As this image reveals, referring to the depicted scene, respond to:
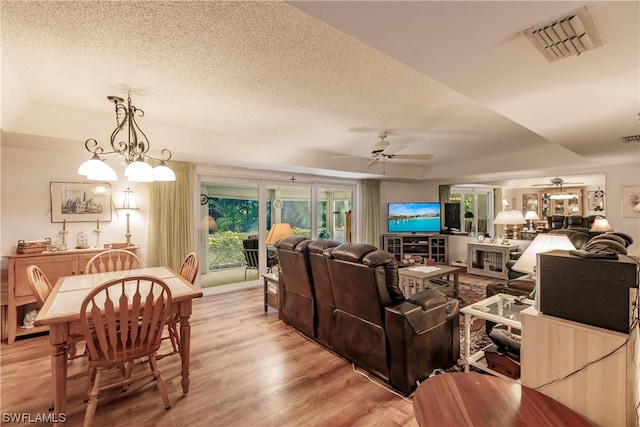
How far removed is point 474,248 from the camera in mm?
6043

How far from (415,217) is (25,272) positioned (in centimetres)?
668

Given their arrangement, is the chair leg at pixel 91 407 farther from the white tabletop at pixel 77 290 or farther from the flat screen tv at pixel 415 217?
the flat screen tv at pixel 415 217

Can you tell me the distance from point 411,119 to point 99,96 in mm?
3156

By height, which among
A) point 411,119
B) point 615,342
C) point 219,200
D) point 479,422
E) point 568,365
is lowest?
point 479,422

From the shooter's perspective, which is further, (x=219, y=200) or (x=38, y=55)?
(x=219, y=200)

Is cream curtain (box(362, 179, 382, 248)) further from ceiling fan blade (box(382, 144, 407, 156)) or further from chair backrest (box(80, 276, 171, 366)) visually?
chair backrest (box(80, 276, 171, 366))

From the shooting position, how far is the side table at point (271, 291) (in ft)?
12.4

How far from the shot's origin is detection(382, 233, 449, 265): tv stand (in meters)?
6.68

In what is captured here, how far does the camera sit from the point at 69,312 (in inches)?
69.7

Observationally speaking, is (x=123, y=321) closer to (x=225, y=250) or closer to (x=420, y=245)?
(x=225, y=250)

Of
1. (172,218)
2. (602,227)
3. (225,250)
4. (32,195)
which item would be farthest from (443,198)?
(32,195)

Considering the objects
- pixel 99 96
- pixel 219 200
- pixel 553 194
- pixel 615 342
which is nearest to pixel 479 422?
pixel 615 342

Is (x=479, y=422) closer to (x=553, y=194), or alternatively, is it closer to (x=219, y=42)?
(x=219, y=42)

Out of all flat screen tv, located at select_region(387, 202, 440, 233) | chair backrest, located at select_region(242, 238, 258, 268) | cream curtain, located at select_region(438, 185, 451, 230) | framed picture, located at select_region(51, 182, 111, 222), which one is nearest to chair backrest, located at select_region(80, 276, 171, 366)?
framed picture, located at select_region(51, 182, 111, 222)
